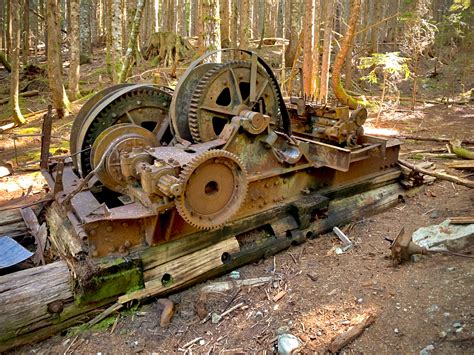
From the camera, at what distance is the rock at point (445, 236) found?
4.21m

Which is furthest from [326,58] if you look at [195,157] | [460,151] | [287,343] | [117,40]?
[287,343]

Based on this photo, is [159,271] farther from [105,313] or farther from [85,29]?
[85,29]

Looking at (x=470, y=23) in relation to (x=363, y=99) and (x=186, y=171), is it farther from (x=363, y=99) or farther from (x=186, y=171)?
(x=186, y=171)

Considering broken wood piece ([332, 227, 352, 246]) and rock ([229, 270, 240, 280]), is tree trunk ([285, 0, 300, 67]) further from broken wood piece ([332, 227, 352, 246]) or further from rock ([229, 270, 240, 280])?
rock ([229, 270, 240, 280])

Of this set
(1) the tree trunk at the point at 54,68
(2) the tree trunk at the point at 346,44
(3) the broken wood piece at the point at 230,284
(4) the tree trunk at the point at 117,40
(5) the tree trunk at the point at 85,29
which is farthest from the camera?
(5) the tree trunk at the point at 85,29

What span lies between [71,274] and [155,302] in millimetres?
906

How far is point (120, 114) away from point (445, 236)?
408cm

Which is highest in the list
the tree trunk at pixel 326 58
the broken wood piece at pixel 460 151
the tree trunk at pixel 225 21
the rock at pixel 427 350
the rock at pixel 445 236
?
the tree trunk at pixel 225 21

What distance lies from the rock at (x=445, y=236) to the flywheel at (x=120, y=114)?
3.40 metres

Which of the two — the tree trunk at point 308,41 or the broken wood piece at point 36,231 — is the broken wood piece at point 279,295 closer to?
the broken wood piece at point 36,231

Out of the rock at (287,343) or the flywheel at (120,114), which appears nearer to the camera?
the rock at (287,343)

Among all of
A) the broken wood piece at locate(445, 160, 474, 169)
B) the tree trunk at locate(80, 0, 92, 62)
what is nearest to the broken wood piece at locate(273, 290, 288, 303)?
the broken wood piece at locate(445, 160, 474, 169)

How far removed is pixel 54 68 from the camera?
11.2 meters

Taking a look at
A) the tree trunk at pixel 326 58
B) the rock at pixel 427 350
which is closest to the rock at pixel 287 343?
the rock at pixel 427 350
